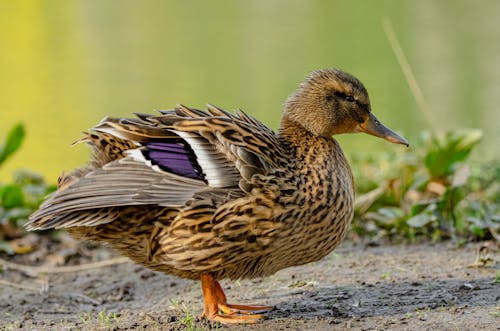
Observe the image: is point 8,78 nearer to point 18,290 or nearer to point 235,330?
point 18,290

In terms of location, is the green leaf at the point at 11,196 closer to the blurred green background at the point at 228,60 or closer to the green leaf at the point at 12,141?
the green leaf at the point at 12,141

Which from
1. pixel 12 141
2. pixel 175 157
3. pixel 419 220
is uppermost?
pixel 12 141

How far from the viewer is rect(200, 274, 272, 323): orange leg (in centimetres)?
471

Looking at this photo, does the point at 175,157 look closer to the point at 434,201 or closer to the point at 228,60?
the point at 434,201

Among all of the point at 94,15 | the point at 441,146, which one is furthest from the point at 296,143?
the point at 94,15

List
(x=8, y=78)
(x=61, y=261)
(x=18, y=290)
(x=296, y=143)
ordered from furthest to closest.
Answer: (x=8, y=78) → (x=61, y=261) → (x=18, y=290) → (x=296, y=143)

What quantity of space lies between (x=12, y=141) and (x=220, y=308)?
3258mm

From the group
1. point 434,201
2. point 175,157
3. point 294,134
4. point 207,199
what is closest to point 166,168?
point 175,157

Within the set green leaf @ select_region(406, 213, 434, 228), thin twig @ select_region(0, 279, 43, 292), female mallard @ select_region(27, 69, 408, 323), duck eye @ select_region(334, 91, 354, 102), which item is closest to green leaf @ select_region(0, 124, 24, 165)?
thin twig @ select_region(0, 279, 43, 292)

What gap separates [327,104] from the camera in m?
5.06

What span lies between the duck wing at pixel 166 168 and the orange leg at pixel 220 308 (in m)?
0.52

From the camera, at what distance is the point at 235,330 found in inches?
181

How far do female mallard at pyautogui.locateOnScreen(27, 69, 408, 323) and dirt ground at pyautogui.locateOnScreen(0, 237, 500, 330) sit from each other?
334mm

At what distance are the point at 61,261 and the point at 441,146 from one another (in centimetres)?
301
